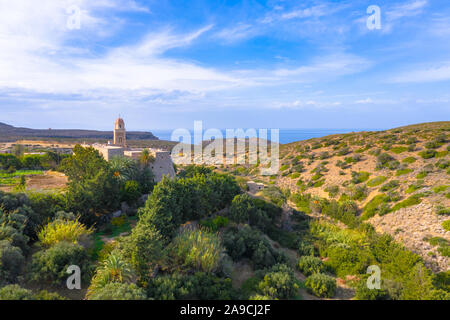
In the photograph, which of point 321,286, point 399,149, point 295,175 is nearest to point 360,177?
point 399,149

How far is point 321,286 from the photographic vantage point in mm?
11664

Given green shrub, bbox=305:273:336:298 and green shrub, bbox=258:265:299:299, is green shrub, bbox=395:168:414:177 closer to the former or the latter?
green shrub, bbox=305:273:336:298

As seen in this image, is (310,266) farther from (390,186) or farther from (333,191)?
(333,191)

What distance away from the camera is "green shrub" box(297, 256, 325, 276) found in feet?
44.3

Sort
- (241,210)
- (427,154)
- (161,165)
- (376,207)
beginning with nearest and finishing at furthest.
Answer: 1. (241,210)
2. (376,207)
3. (161,165)
4. (427,154)

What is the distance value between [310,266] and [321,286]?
7.12 ft

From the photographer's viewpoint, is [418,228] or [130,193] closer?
[418,228]

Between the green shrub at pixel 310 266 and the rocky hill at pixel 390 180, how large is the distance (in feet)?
21.3

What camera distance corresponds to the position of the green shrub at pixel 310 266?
13.5 metres

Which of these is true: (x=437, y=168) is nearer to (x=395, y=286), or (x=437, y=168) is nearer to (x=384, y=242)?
(x=384, y=242)

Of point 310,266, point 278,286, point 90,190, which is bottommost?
point 310,266

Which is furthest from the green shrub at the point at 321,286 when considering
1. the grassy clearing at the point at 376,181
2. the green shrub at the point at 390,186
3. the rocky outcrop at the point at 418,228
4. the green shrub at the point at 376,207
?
the grassy clearing at the point at 376,181
